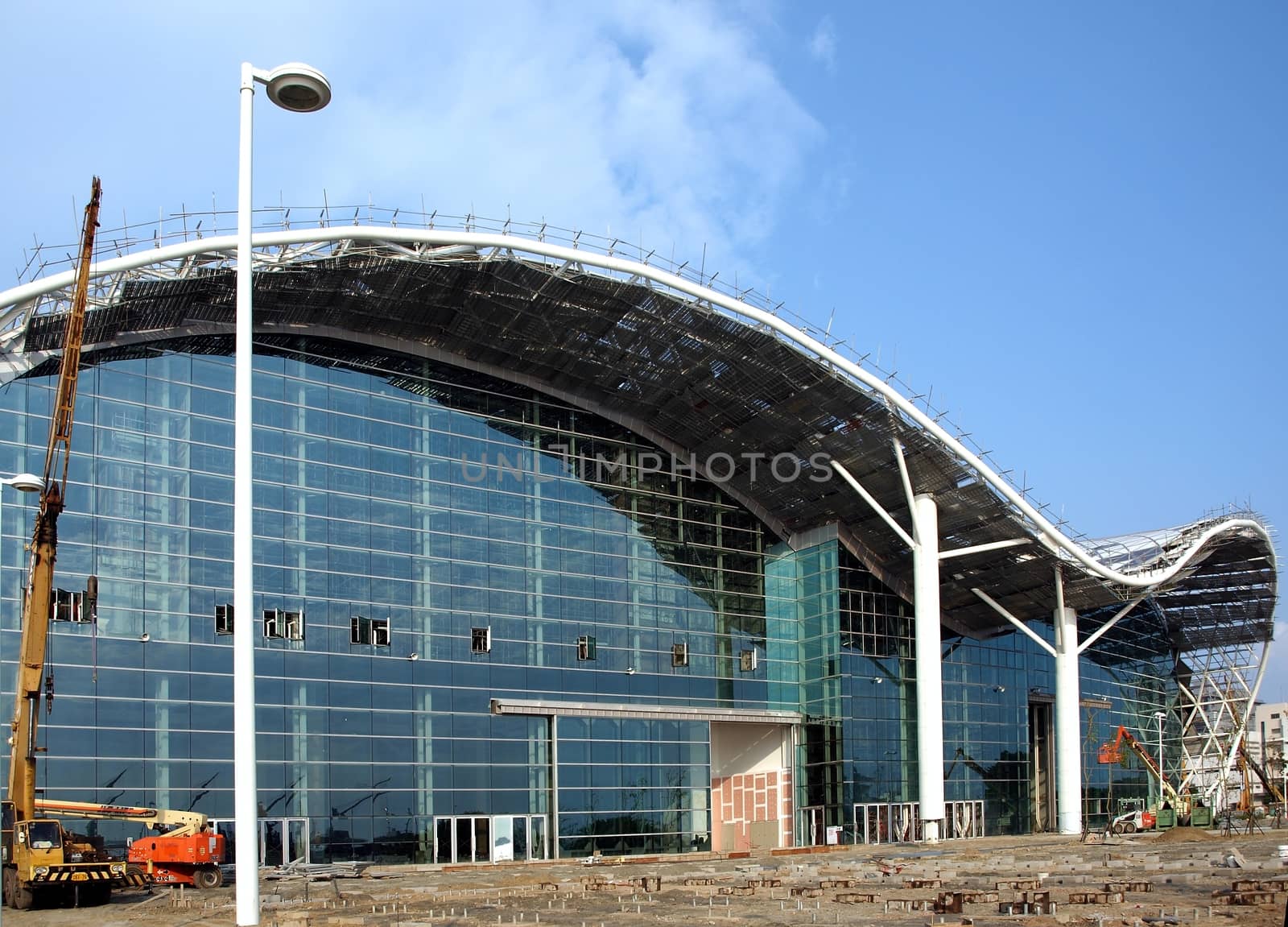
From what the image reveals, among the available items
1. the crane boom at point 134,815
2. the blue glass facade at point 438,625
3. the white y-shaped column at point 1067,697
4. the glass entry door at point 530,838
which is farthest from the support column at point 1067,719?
the crane boom at point 134,815

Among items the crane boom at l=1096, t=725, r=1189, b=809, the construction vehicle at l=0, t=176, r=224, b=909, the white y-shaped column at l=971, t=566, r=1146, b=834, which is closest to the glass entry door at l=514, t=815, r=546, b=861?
the construction vehicle at l=0, t=176, r=224, b=909

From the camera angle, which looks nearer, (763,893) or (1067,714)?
(763,893)

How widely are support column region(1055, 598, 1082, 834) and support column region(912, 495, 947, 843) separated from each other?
8.05m

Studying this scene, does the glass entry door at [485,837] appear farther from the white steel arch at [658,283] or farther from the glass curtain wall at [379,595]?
the white steel arch at [658,283]

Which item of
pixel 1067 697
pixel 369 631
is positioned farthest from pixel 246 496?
pixel 1067 697

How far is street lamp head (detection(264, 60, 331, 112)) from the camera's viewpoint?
17125 millimetres

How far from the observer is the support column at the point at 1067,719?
2584 inches

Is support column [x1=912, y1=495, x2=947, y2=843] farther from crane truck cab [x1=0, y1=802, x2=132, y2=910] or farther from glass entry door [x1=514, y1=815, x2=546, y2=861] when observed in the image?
crane truck cab [x1=0, y1=802, x2=132, y2=910]

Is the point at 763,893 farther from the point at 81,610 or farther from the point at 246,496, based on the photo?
the point at 81,610

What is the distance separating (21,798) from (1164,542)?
5384 centimetres

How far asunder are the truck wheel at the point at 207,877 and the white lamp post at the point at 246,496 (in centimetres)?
2567

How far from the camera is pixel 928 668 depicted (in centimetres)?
6056

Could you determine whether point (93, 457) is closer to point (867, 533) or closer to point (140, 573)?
point (140, 573)

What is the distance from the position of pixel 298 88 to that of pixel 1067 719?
5669cm
